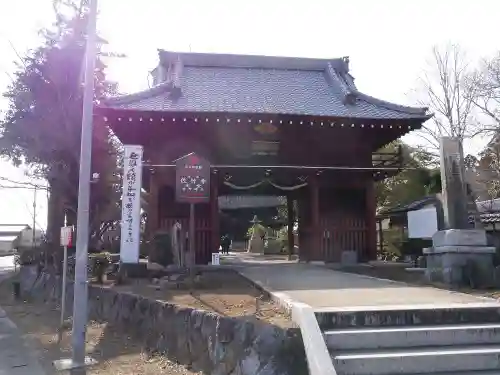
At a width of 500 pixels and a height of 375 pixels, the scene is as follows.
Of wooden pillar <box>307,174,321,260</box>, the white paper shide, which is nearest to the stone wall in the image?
the white paper shide

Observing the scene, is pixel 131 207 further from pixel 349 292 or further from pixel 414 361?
pixel 414 361

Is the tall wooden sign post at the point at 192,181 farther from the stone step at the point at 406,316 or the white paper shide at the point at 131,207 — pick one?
the stone step at the point at 406,316

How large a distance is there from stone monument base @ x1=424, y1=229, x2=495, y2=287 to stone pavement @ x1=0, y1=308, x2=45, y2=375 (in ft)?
29.6

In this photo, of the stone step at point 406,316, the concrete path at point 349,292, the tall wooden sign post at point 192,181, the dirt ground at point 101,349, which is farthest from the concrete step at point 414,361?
the tall wooden sign post at point 192,181

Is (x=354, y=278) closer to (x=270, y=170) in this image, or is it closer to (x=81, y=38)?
(x=270, y=170)

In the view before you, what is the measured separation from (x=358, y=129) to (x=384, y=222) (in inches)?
617

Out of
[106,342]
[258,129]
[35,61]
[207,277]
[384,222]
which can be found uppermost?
[35,61]

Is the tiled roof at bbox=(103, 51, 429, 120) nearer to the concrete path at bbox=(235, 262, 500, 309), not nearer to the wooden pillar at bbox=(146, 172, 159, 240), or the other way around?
the wooden pillar at bbox=(146, 172, 159, 240)

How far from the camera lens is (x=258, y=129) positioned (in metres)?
15.9

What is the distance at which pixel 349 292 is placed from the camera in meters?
8.80

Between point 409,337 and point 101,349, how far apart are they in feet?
21.2

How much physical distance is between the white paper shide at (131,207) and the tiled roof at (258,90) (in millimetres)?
2599

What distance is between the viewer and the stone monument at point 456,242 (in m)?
10.8

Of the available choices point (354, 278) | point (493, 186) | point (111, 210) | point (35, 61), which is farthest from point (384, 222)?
point (35, 61)
